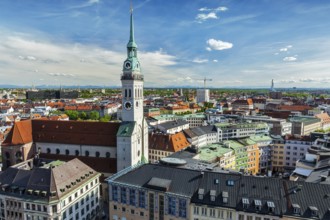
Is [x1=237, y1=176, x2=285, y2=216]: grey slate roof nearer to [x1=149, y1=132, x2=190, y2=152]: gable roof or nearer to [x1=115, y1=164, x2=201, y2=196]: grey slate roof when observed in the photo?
[x1=115, y1=164, x2=201, y2=196]: grey slate roof

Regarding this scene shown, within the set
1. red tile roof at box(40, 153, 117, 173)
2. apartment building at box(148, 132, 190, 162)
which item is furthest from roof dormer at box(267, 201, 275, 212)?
apartment building at box(148, 132, 190, 162)

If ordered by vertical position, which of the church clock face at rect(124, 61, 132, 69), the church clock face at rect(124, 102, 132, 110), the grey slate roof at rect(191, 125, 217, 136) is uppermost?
the church clock face at rect(124, 61, 132, 69)

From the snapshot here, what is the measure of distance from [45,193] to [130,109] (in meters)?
33.1

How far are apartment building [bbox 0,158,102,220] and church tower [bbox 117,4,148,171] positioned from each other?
15.6 metres

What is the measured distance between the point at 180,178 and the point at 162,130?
87.3 metres

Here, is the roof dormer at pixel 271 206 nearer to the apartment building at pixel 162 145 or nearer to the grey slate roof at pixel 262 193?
the grey slate roof at pixel 262 193

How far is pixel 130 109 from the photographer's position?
80.0 meters

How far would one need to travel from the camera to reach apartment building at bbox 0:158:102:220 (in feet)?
184

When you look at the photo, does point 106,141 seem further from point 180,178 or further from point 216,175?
point 216,175

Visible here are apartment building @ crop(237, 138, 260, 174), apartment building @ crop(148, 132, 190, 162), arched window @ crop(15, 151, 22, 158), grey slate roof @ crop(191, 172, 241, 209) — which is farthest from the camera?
apartment building @ crop(237, 138, 260, 174)

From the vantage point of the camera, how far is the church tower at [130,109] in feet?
258

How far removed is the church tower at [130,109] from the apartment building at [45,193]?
1557 centimetres

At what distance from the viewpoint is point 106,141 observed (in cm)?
8344

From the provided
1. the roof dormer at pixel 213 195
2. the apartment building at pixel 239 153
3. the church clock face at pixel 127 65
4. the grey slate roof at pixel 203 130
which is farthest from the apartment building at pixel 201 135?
the roof dormer at pixel 213 195
